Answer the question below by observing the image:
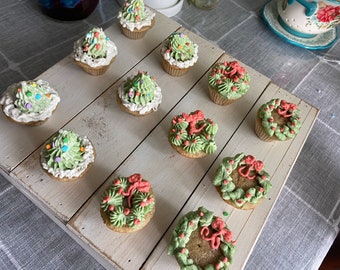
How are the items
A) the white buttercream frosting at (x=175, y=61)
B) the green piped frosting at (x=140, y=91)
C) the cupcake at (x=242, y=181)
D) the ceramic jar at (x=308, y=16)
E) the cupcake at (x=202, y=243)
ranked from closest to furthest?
the cupcake at (x=202, y=243)
the cupcake at (x=242, y=181)
the green piped frosting at (x=140, y=91)
the white buttercream frosting at (x=175, y=61)
the ceramic jar at (x=308, y=16)

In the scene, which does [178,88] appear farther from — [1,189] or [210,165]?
[1,189]

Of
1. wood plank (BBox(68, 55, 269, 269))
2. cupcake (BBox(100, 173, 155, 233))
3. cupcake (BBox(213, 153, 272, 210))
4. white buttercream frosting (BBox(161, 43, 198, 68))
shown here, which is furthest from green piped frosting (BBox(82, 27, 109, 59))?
cupcake (BBox(213, 153, 272, 210))

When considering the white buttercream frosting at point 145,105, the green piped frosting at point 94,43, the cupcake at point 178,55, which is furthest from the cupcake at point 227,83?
the green piped frosting at point 94,43

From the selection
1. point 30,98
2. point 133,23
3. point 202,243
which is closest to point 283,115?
point 202,243

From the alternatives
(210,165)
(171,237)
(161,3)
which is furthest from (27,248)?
(161,3)

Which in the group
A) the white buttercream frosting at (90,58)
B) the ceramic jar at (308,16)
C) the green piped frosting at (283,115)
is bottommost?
the white buttercream frosting at (90,58)

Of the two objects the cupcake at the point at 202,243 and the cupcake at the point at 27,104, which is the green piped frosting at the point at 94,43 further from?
the cupcake at the point at 202,243

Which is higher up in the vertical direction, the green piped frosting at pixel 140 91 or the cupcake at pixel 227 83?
the cupcake at pixel 227 83

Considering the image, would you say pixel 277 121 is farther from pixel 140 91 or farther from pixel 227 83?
pixel 140 91
